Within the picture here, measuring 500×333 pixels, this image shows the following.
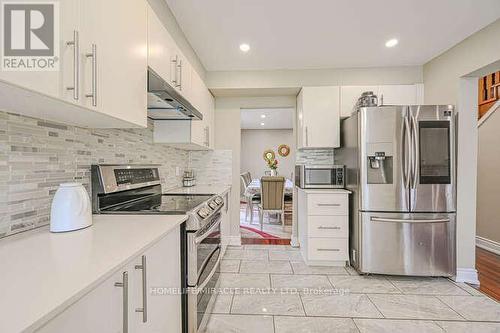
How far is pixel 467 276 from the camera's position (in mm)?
2404

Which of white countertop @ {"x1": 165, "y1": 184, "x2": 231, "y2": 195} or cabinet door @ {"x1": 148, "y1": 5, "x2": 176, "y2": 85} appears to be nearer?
cabinet door @ {"x1": 148, "y1": 5, "x2": 176, "y2": 85}

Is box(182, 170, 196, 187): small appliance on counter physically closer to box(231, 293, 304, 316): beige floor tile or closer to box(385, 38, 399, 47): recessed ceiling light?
box(231, 293, 304, 316): beige floor tile

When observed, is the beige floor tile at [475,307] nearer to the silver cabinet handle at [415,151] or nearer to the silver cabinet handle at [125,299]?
the silver cabinet handle at [415,151]

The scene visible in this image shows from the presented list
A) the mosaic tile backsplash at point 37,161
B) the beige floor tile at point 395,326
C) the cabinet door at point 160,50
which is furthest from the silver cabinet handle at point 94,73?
the beige floor tile at point 395,326

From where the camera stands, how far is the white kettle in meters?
1.03

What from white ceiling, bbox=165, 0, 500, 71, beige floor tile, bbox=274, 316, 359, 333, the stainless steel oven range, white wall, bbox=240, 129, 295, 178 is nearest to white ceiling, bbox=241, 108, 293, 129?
white wall, bbox=240, 129, 295, 178

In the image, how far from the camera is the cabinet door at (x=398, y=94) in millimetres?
2893

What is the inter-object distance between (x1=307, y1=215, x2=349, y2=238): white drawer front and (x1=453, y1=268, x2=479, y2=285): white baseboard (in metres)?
1.10

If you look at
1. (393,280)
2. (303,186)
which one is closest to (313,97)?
(303,186)

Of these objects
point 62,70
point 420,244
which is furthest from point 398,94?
point 62,70

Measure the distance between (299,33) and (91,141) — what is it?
6.40 feet

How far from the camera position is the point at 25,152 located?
1027 millimetres

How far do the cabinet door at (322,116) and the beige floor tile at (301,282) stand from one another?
1505 mm

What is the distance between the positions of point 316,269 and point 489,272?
6.06 ft
